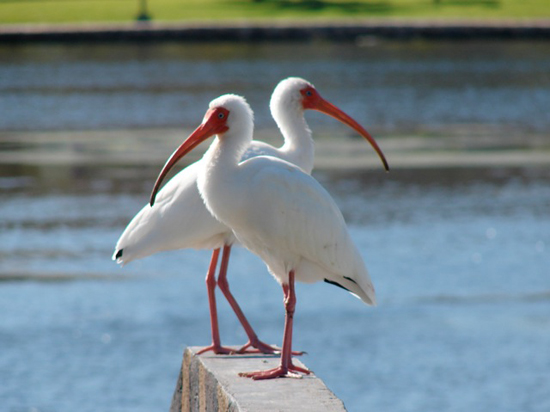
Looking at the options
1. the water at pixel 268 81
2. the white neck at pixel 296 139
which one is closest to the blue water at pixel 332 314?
the white neck at pixel 296 139

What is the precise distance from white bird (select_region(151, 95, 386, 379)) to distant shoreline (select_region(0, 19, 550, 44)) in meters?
44.8

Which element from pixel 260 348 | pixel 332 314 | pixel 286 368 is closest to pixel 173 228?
pixel 260 348

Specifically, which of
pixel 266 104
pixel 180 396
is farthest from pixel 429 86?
pixel 180 396

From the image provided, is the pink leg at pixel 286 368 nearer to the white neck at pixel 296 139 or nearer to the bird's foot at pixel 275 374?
the bird's foot at pixel 275 374

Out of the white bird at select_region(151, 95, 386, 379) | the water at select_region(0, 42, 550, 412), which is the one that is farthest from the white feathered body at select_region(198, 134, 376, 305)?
the water at select_region(0, 42, 550, 412)

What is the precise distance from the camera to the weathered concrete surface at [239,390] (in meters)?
5.73

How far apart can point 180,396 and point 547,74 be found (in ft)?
105

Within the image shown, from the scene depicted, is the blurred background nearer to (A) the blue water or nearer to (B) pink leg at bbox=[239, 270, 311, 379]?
(A) the blue water

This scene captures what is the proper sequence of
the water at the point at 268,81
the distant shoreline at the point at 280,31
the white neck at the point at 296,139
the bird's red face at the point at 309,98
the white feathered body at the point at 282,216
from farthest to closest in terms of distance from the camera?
the distant shoreline at the point at 280,31 < the water at the point at 268,81 < the bird's red face at the point at 309,98 < the white neck at the point at 296,139 < the white feathered body at the point at 282,216

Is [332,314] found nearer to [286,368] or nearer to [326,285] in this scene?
[326,285]

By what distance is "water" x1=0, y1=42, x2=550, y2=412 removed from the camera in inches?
385

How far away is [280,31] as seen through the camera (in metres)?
51.3

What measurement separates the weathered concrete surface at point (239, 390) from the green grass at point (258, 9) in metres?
51.0

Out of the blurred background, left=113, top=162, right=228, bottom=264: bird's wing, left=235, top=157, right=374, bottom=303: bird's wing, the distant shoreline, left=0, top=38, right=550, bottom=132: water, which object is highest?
left=235, top=157, right=374, bottom=303: bird's wing
